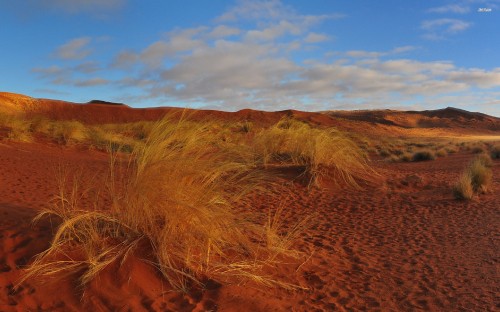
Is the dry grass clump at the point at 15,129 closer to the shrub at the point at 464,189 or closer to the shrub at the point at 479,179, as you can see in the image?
the shrub at the point at 464,189

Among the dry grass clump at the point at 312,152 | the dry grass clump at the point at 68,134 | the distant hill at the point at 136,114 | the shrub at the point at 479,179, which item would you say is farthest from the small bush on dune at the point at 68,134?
the distant hill at the point at 136,114

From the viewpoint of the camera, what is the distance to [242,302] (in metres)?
4.41

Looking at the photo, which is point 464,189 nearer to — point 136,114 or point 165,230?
point 165,230

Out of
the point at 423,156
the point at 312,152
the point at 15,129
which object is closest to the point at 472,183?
the point at 312,152

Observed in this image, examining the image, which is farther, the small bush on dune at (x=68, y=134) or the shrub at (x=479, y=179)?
the small bush on dune at (x=68, y=134)

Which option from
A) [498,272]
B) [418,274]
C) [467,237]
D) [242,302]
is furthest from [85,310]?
[467,237]

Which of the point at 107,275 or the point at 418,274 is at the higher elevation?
the point at 107,275

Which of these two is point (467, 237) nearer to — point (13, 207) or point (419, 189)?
point (419, 189)

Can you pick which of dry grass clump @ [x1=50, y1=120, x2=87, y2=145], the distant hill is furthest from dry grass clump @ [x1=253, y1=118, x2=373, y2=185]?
the distant hill

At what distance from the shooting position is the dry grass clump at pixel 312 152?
12.1 meters

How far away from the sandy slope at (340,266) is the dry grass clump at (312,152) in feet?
5.66

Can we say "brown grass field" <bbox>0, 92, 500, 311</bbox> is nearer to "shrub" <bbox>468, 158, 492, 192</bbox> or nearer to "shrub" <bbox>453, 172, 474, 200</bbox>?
"shrub" <bbox>453, 172, 474, 200</bbox>

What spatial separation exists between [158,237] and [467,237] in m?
5.59

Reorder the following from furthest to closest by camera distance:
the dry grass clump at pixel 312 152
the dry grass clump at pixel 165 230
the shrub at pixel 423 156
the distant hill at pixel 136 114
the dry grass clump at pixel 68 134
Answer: the distant hill at pixel 136 114, the shrub at pixel 423 156, the dry grass clump at pixel 68 134, the dry grass clump at pixel 312 152, the dry grass clump at pixel 165 230
